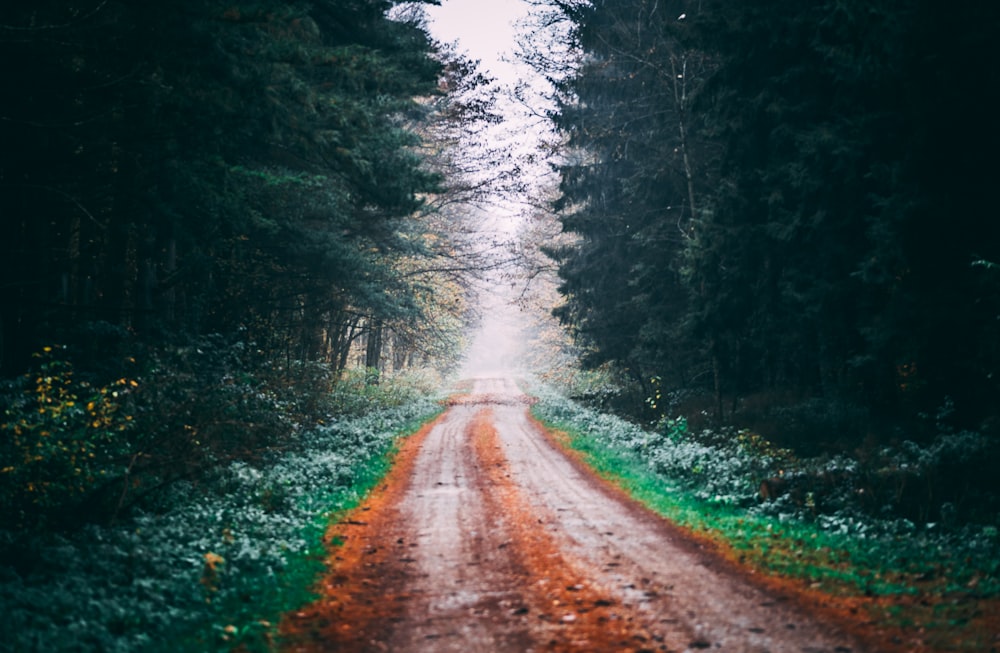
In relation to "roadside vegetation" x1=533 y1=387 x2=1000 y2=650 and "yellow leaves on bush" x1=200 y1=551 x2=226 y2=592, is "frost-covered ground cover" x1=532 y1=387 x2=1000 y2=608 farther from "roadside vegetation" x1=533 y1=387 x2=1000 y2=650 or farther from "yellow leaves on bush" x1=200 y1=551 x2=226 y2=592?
"yellow leaves on bush" x1=200 y1=551 x2=226 y2=592

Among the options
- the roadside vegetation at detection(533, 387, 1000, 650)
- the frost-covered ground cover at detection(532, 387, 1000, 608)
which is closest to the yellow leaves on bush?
the roadside vegetation at detection(533, 387, 1000, 650)

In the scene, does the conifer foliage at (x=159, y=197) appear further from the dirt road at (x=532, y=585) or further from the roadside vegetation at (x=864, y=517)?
the roadside vegetation at (x=864, y=517)

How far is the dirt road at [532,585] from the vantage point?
5.51 m

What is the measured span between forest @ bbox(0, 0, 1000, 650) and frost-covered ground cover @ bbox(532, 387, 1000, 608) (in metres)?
0.09

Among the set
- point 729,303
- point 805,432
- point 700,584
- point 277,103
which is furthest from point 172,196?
point 805,432

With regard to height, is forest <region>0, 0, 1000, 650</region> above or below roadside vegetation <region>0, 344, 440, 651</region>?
above

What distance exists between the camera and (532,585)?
272 inches

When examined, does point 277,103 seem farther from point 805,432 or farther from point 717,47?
point 805,432

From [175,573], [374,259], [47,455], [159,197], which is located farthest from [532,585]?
[374,259]

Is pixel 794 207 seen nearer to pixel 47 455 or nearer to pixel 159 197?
pixel 159 197

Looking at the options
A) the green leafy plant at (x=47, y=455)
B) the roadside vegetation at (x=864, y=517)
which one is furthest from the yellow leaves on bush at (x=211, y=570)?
the roadside vegetation at (x=864, y=517)

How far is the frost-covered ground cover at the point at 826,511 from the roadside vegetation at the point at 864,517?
2cm

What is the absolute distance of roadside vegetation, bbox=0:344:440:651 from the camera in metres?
5.54

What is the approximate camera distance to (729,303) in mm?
16312
